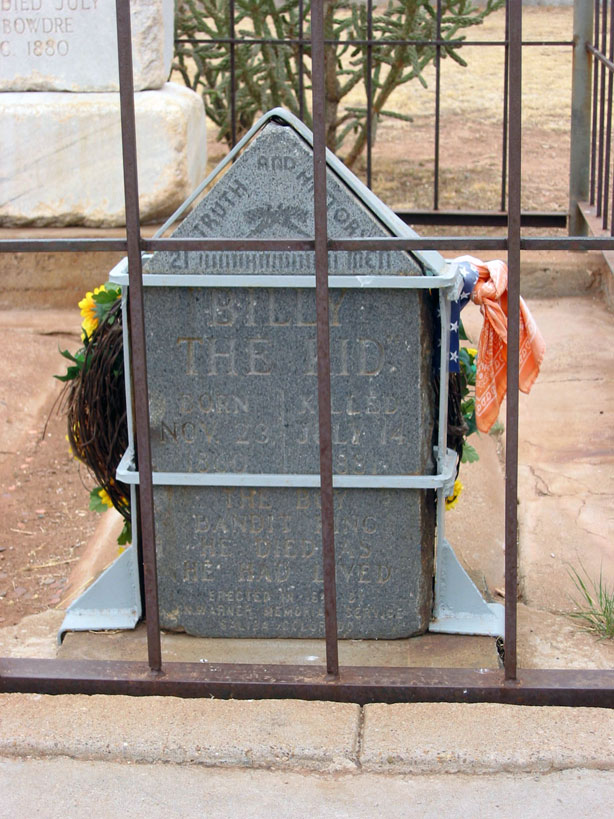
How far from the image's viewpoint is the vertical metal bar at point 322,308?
207 cm

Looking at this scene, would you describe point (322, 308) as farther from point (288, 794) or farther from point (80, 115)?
point (80, 115)

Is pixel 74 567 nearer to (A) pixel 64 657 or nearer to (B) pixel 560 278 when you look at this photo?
(A) pixel 64 657

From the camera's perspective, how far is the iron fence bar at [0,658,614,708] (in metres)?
2.37

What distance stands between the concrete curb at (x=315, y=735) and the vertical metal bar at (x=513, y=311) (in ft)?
0.51

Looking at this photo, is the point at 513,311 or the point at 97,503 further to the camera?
the point at 97,503

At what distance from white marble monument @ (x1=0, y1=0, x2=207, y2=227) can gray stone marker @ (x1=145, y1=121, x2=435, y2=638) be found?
3.32 meters

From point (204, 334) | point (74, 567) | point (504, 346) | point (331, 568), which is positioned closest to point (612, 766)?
point (331, 568)

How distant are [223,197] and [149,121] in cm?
336

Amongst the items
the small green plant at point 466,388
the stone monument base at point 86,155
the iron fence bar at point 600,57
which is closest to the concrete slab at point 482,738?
the small green plant at point 466,388

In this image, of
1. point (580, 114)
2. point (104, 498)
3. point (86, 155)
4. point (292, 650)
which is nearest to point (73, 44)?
point (86, 155)

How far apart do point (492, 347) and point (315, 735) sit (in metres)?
1.07

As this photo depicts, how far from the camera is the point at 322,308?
2.20 metres

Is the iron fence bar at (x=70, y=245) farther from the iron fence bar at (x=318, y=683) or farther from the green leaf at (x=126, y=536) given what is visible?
the green leaf at (x=126, y=536)

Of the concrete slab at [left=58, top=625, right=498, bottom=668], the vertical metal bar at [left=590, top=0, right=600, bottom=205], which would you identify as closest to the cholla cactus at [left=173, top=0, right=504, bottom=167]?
the vertical metal bar at [left=590, top=0, right=600, bottom=205]
